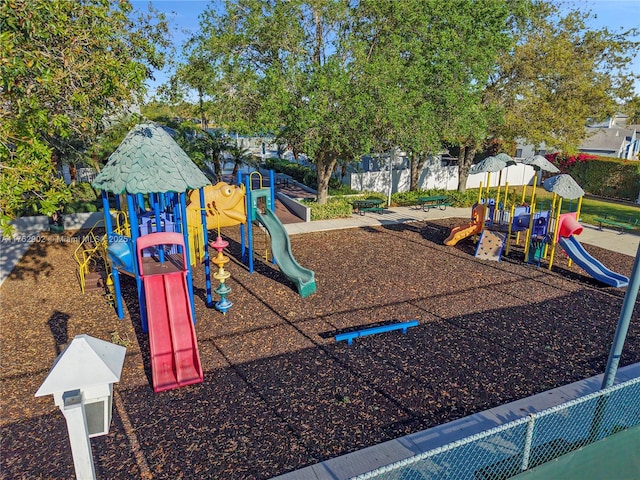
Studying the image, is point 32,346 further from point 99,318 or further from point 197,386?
point 197,386

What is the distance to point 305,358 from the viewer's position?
833 cm

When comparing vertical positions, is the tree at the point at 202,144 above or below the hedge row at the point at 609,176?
above

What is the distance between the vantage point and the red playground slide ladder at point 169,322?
7535 millimetres

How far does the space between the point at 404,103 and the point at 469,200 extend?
29.2 feet

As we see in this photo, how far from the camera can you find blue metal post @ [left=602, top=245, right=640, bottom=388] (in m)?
5.62

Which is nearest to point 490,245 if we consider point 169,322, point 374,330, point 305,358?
point 374,330

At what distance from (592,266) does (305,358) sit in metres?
9.73

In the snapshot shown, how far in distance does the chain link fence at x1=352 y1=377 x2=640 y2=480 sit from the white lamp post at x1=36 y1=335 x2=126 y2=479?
3.14 metres

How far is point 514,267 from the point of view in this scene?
1390cm

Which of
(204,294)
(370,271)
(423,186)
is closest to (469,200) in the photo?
(423,186)

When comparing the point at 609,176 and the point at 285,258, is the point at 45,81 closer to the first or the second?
the point at 285,258

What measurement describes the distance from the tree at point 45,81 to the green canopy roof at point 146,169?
939 mm

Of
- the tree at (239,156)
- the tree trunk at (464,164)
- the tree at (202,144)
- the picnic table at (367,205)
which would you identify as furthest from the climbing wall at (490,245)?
the tree at (239,156)

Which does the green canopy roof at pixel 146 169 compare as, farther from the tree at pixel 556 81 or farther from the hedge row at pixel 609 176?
the hedge row at pixel 609 176
